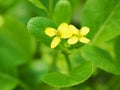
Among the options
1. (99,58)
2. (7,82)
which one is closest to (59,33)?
(99,58)

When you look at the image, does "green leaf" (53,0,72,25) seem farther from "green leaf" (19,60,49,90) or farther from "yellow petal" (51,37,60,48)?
"green leaf" (19,60,49,90)

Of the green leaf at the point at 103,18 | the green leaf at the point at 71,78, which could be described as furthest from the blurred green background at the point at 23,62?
the green leaf at the point at 71,78

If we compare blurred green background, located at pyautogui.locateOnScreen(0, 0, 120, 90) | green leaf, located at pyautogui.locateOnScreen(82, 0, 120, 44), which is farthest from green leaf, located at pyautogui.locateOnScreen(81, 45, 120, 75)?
blurred green background, located at pyautogui.locateOnScreen(0, 0, 120, 90)

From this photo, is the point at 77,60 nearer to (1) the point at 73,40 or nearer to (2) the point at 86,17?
(2) the point at 86,17

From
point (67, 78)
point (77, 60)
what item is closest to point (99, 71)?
point (77, 60)

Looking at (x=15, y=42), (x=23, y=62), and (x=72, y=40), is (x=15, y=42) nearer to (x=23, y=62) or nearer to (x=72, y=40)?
(x=23, y=62)

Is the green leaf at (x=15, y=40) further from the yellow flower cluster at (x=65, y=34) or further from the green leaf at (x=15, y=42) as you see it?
the yellow flower cluster at (x=65, y=34)
